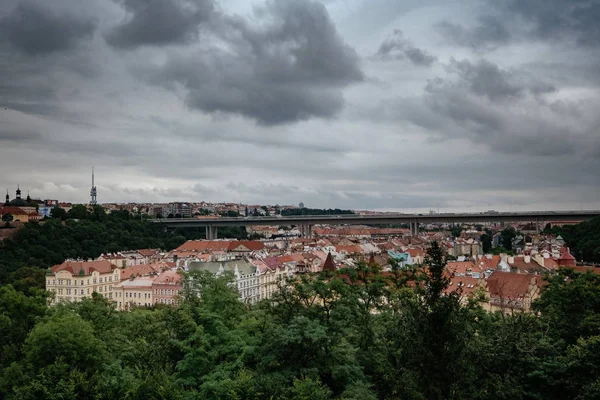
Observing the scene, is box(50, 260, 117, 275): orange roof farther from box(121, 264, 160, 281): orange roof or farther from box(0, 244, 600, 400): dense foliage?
box(0, 244, 600, 400): dense foliage

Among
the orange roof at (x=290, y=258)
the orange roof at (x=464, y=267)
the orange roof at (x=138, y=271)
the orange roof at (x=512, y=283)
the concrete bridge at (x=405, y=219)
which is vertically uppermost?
the concrete bridge at (x=405, y=219)

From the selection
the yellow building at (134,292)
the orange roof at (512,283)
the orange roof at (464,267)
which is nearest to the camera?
the orange roof at (512,283)

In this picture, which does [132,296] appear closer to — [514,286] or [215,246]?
[514,286]

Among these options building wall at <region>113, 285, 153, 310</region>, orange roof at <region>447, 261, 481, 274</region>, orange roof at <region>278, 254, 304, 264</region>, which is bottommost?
building wall at <region>113, 285, 153, 310</region>

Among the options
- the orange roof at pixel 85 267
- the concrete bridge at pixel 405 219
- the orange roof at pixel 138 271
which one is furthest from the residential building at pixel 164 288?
the concrete bridge at pixel 405 219

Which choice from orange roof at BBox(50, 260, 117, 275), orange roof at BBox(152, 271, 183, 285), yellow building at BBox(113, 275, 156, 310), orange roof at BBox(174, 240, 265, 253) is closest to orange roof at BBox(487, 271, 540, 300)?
orange roof at BBox(152, 271, 183, 285)

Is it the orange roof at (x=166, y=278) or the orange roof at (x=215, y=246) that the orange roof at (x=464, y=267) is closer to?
the orange roof at (x=166, y=278)

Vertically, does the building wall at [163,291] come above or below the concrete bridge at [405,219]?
below

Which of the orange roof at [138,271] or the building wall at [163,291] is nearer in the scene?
the building wall at [163,291]
